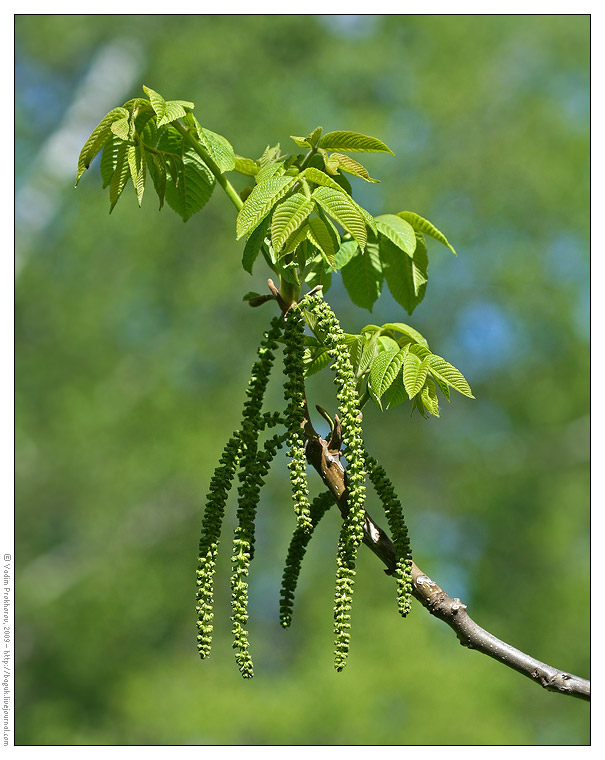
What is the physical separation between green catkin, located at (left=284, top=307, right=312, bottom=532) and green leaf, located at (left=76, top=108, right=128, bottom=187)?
61cm

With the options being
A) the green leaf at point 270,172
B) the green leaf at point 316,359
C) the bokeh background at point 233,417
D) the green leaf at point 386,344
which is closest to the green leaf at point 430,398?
the green leaf at point 386,344

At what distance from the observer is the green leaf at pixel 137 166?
5.52ft

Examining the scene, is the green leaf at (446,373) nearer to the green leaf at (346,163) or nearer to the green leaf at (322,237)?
the green leaf at (322,237)

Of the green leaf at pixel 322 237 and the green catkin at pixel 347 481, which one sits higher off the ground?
the green leaf at pixel 322 237

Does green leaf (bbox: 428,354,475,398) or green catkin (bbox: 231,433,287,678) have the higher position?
green leaf (bbox: 428,354,475,398)

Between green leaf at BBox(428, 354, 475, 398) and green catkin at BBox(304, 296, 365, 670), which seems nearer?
green catkin at BBox(304, 296, 365, 670)

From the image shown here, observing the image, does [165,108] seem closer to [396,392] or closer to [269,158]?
[269,158]

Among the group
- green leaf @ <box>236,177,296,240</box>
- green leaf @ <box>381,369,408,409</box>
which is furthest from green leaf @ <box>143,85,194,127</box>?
green leaf @ <box>381,369,408,409</box>

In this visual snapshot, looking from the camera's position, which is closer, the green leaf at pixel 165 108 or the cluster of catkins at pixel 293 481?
the cluster of catkins at pixel 293 481

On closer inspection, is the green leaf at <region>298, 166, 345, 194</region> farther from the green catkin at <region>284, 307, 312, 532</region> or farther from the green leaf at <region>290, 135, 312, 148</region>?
the green catkin at <region>284, 307, 312, 532</region>

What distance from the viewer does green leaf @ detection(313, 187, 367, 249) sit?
156cm

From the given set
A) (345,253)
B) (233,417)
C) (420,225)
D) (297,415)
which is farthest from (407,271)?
(233,417)

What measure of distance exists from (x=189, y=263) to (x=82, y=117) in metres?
2.59

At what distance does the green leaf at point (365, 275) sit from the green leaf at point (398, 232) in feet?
0.25
